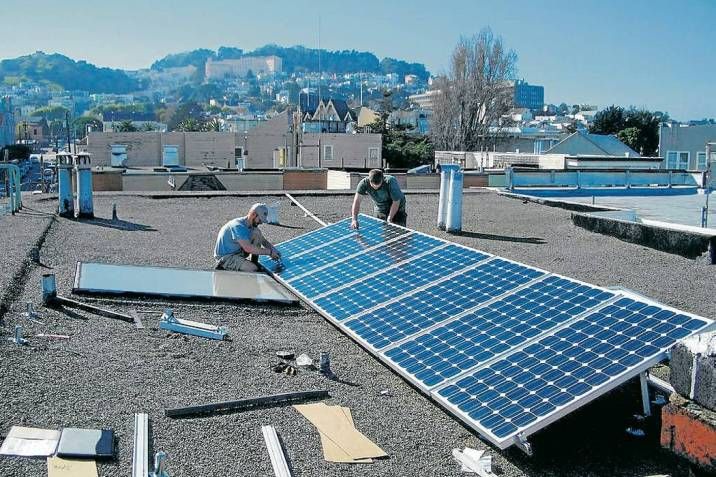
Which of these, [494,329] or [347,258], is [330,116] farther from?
[494,329]

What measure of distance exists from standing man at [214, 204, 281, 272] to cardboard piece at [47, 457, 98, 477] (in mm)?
6996

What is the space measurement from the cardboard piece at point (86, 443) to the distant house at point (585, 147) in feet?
197

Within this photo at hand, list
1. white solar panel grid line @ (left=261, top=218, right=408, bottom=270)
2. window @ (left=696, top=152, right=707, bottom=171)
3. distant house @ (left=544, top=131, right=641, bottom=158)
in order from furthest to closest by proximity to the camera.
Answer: distant house @ (left=544, top=131, right=641, bottom=158) → window @ (left=696, top=152, right=707, bottom=171) → white solar panel grid line @ (left=261, top=218, right=408, bottom=270)

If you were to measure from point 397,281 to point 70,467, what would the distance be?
520 centimetres

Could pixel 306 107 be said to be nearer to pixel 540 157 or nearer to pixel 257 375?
pixel 540 157

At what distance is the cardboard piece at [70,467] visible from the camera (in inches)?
226

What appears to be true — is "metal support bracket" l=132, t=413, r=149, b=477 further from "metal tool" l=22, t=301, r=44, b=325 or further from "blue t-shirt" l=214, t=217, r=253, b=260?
"blue t-shirt" l=214, t=217, r=253, b=260

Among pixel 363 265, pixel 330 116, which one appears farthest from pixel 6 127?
pixel 363 265

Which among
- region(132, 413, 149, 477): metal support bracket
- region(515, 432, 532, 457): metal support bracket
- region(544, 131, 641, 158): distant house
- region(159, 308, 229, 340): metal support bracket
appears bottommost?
region(132, 413, 149, 477): metal support bracket

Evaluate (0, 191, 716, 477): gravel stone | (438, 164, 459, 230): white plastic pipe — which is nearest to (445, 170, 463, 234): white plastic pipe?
(438, 164, 459, 230): white plastic pipe

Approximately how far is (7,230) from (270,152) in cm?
6044

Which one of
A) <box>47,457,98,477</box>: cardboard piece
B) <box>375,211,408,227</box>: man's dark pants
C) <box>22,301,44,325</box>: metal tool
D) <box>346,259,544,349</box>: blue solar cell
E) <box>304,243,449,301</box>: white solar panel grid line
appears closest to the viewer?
<box>47,457,98,477</box>: cardboard piece

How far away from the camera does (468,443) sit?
22.1 ft

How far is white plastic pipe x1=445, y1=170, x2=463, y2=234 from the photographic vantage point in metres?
20.6
